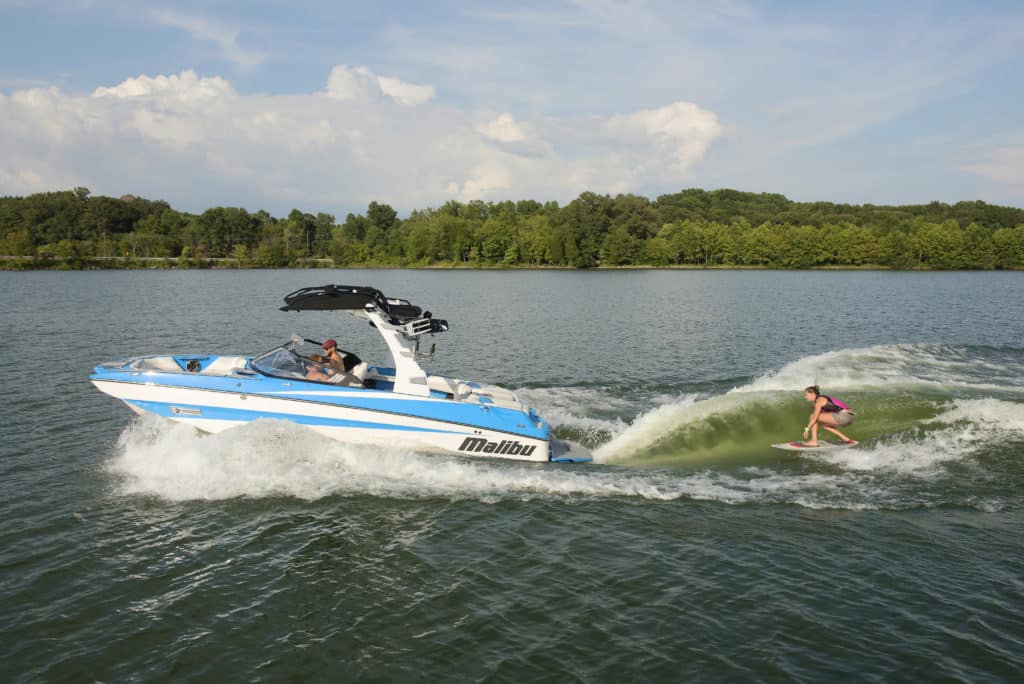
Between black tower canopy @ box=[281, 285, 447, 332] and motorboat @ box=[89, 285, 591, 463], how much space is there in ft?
0.07

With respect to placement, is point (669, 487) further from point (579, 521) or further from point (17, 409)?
point (17, 409)

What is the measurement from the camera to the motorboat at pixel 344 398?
553 inches

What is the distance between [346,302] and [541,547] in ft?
22.1

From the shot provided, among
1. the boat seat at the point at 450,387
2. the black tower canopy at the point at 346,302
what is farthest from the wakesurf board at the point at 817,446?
the black tower canopy at the point at 346,302

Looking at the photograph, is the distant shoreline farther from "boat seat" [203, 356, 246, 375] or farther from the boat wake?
"boat seat" [203, 356, 246, 375]

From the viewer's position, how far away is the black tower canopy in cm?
1401

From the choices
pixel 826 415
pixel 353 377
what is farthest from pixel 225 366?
pixel 826 415

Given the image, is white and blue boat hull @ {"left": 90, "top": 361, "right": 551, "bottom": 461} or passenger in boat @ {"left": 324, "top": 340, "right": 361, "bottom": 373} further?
passenger in boat @ {"left": 324, "top": 340, "right": 361, "bottom": 373}

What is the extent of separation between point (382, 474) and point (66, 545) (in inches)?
212

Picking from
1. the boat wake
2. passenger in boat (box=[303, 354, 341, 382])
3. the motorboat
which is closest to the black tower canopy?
the motorboat

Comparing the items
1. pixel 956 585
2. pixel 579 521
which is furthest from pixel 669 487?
pixel 956 585

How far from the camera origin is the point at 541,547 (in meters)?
10.9

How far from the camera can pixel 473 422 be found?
1438 centimetres

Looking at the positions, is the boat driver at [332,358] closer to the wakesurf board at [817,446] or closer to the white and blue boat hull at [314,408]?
the white and blue boat hull at [314,408]
